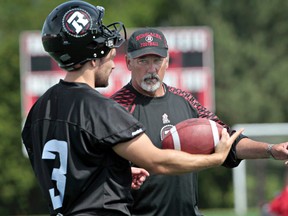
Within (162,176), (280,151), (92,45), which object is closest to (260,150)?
(280,151)

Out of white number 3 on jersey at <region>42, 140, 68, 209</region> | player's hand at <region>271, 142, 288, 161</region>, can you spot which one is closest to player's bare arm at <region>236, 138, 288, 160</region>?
player's hand at <region>271, 142, 288, 161</region>

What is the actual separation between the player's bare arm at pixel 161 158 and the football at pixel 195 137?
176mm

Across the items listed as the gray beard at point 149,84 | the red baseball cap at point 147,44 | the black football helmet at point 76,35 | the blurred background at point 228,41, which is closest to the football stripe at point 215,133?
the black football helmet at point 76,35

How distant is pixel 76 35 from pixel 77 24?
0.06 m

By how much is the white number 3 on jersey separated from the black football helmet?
1.52ft

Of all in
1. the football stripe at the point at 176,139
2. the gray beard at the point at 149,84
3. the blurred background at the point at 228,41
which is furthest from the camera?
the blurred background at the point at 228,41

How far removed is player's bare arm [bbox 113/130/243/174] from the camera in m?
4.83

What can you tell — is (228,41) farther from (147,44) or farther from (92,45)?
(92,45)

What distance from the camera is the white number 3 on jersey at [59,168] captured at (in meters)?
4.89

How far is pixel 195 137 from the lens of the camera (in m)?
5.32

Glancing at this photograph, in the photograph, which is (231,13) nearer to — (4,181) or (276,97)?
(276,97)

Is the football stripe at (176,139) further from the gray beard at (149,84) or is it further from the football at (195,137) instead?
the gray beard at (149,84)

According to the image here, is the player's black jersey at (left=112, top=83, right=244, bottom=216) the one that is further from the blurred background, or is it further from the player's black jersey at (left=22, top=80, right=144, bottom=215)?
the blurred background

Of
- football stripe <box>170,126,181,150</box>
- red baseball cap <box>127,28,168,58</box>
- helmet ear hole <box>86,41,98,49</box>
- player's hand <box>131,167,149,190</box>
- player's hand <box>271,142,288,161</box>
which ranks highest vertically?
red baseball cap <box>127,28,168,58</box>
